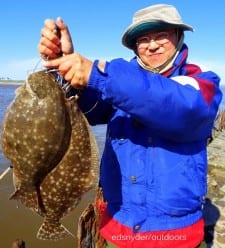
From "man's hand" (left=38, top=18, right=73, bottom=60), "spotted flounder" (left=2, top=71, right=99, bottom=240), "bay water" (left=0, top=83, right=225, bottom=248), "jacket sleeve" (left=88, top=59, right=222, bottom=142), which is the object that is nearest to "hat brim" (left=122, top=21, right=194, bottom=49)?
"jacket sleeve" (left=88, top=59, right=222, bottom=142)

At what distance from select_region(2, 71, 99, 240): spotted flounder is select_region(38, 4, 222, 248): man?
11.9 inches

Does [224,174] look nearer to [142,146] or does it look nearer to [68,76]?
[142,146]

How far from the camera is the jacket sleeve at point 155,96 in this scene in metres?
2.60

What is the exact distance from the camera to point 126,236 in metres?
3.43

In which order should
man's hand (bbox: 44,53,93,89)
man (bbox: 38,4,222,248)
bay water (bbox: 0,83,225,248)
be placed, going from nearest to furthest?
1. man's hand (bbox: 44,53,93,89)
2. man (bbox: 38,4,222,248)
3. bay water (bbox: 0,83,225,248)

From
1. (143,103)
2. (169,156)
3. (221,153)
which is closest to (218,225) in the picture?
(169,156)

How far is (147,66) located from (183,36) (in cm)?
41

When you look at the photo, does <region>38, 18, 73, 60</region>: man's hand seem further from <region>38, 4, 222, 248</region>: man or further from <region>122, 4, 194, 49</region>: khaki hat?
<region>122, 4, 194, 49</region>: khaki hat

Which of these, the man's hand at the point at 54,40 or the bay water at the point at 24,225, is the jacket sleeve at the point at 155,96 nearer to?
the man's hand at the point at 54,40

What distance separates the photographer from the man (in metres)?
2.98

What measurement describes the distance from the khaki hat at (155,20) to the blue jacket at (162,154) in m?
0.26

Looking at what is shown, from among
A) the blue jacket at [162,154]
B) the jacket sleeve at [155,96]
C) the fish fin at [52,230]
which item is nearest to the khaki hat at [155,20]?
the blue jacket at [162,154]

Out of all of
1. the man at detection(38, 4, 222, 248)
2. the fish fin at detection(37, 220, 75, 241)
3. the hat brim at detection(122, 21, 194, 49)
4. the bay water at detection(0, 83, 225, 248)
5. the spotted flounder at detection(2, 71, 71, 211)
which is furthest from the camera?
the bay water at detection(0, 83, 225, 248)

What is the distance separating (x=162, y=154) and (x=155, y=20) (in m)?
1.10
